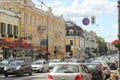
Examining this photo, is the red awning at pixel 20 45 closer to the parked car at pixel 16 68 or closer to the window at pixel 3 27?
the window at pixel 3 27

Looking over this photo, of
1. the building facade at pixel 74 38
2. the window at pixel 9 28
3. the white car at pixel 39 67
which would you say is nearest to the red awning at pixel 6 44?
the window at pixel 9 28

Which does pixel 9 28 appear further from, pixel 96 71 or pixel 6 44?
pixel 96 71

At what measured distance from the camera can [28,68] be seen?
130ft

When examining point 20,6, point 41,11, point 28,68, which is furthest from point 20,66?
point 41,11

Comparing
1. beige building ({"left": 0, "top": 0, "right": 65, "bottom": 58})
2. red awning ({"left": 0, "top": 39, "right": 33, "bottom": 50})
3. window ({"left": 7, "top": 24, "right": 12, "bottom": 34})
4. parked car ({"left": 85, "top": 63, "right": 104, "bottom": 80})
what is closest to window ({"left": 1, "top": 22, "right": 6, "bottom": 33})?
beige building ({"left": 0, "top": 0, "right": 65, "bottom": 58})

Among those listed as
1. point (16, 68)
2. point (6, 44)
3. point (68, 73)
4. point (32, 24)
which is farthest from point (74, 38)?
point (68, 73)

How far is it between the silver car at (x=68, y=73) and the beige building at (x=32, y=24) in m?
41.5

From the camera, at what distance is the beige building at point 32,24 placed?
2486 inches

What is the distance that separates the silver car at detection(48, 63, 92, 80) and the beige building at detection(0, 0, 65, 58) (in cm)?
4146

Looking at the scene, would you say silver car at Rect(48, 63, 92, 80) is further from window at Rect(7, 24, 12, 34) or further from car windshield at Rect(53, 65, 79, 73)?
window at Rect(7, 24, 12, 34)

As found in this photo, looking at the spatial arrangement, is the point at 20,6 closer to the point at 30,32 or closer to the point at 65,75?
the point at 30,32

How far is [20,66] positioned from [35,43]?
40.3 metres

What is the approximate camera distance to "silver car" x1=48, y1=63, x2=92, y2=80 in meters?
18.1

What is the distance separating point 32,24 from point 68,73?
57080 millimetres
